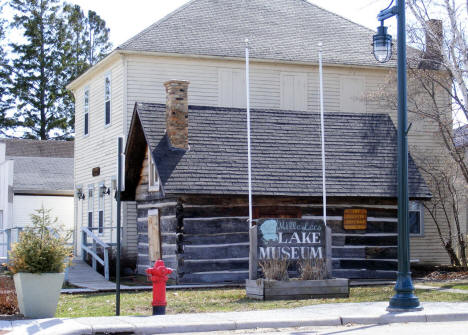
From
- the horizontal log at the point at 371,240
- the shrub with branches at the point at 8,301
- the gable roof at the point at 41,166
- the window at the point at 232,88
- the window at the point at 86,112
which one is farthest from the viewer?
the gable roof at the point at 41,166

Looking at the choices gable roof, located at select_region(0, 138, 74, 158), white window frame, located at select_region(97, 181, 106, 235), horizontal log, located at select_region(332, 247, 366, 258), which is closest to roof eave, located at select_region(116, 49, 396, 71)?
white window frame, located at select_region(97, 181, 106, 235)

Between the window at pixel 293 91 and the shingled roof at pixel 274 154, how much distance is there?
4548 mm

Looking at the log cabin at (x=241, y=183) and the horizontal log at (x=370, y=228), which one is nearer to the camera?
the log cabin at (x=241, y=183)

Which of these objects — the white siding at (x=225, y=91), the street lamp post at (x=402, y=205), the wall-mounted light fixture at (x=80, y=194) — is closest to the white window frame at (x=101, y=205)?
the white siding at (x=225, y=91)

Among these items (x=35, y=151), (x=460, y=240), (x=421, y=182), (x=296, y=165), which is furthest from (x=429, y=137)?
(x=35, y=151)

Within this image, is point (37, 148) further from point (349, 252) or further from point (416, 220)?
point (349, 252)

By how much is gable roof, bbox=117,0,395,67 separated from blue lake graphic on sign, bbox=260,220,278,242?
11548mm

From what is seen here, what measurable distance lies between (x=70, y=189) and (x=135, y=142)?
1707cm

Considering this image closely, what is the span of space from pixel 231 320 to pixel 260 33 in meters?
18.5

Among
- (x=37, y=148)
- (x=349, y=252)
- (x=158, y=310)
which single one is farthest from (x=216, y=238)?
(x=37, y=148)

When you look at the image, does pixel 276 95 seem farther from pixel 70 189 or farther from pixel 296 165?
pixel 70 189

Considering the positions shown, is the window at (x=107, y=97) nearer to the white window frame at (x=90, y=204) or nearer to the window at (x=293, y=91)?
the white window frame at (x=90, y=204)

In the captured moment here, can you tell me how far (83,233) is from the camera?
25250 mm

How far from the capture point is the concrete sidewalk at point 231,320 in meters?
11.4
